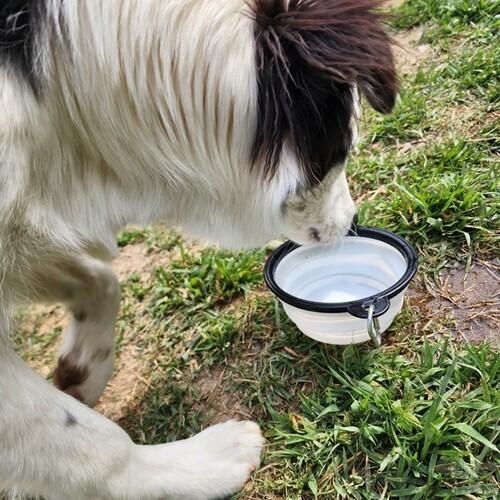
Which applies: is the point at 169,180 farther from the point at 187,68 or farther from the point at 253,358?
the point at 253,358

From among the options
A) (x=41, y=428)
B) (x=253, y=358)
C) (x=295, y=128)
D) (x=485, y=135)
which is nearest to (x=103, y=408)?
(x=253, y=358)

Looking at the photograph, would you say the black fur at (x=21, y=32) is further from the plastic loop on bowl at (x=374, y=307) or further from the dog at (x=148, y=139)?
the plastic loop on bowl at (x=374, y=307)

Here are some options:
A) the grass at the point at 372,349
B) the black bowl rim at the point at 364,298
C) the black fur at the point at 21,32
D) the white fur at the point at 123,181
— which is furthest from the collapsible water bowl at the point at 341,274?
the black fur at the point at 21,32

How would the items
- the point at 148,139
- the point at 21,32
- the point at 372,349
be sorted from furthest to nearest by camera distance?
the point at 372,349 → the point at 148,139 → the point at 21,32

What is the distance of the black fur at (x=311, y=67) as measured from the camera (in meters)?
1.32

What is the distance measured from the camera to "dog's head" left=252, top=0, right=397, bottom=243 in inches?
52.2

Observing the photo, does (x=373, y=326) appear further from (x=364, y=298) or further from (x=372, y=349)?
(x=372, y=349)

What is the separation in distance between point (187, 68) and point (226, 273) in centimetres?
110

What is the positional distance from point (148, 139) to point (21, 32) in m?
0.35

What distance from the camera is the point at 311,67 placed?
132cm

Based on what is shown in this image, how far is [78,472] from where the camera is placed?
1510 millimetres

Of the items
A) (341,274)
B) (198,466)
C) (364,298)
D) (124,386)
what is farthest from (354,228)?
(124,386)

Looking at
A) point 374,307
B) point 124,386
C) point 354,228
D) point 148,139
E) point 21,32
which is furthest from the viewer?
point 124,386

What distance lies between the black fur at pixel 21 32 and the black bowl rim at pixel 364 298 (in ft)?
2.93
